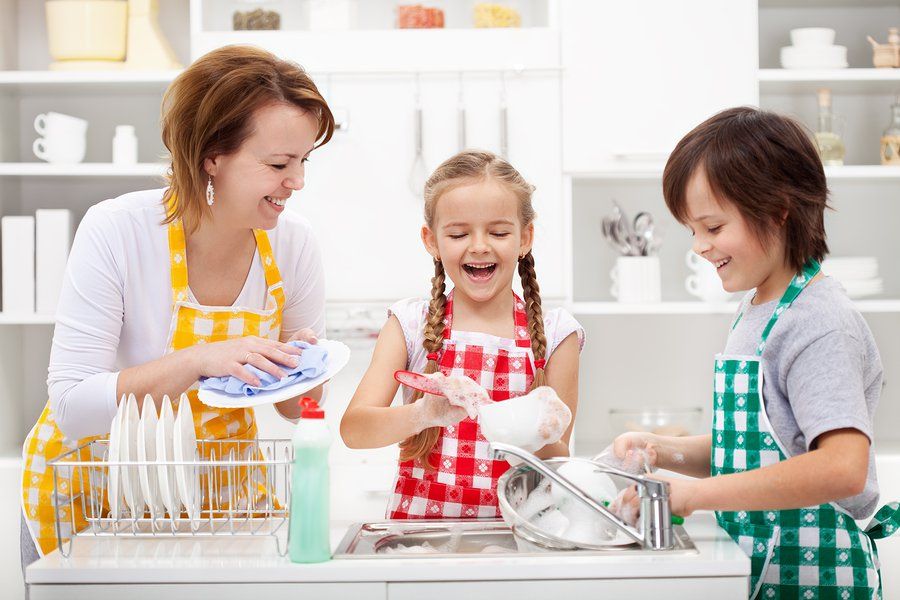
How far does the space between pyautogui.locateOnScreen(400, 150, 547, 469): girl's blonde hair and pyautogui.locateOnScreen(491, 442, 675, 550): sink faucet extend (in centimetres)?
39

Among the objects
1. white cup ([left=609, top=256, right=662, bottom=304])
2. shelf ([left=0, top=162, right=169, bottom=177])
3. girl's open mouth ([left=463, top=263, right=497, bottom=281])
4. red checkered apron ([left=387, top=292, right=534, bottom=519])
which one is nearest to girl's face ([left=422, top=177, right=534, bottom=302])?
girl's open mouth ([left=463, top=263, right=497, bottom=281])

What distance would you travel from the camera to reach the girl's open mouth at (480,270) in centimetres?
144

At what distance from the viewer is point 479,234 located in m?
1.43

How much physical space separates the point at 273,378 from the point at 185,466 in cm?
17

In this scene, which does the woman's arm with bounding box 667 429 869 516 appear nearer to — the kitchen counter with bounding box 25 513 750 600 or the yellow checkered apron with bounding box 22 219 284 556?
the kitchen counter with bounding box 25 513 750 600

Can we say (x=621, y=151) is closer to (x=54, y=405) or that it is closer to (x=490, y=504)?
(x=490, y=504)

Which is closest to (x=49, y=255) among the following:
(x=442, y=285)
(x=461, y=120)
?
(x=461, y=120)

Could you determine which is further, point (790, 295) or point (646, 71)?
point (646, 71)

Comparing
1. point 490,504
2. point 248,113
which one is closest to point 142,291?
point 248,113

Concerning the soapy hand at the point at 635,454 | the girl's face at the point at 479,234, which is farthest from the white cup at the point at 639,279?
the soapy hand at the point at 635,454

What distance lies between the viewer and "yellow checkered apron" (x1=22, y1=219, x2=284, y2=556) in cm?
152

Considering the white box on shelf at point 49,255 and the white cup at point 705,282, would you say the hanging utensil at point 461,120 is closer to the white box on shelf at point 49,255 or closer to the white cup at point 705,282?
the white cup at point 705,282

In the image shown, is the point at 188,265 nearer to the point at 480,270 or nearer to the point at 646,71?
the point at 480,270

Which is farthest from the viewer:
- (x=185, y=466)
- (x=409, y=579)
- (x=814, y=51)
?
(x=814, y=51)
